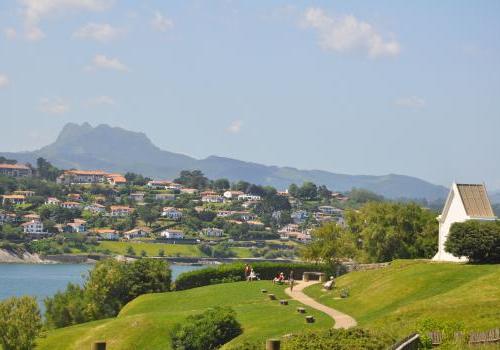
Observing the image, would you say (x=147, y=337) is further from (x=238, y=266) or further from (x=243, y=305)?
(x=238, y=266)

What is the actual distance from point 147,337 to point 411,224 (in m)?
37.4

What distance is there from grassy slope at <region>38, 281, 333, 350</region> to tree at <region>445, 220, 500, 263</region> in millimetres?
10716

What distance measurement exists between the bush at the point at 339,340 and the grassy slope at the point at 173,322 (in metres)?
11.8

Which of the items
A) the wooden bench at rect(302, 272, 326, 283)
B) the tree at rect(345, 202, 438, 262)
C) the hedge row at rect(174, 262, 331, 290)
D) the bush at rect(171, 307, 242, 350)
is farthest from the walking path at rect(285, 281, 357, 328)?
the tree at rect(345, 202, 438, 262)

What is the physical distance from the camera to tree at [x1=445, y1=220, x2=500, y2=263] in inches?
2250

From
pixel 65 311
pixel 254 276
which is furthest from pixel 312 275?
pixel 65 311

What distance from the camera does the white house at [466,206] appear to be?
2559 inches

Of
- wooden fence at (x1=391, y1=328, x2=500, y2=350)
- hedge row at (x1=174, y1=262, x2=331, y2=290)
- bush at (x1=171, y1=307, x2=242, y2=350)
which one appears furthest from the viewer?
hedge row at (x1=174, y1=262, x2=331, y2=290)

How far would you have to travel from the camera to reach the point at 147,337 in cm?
5278

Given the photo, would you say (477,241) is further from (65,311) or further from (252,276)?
(65,311)

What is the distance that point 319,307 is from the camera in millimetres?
55594

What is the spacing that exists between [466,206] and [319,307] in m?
15.8

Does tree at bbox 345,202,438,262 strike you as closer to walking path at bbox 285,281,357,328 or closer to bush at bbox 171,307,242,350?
walking path at bbox 285,281,357,328

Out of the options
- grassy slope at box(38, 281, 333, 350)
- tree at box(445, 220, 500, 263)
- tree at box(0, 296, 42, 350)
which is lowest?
tree at box(0, 296, 42, 350)
